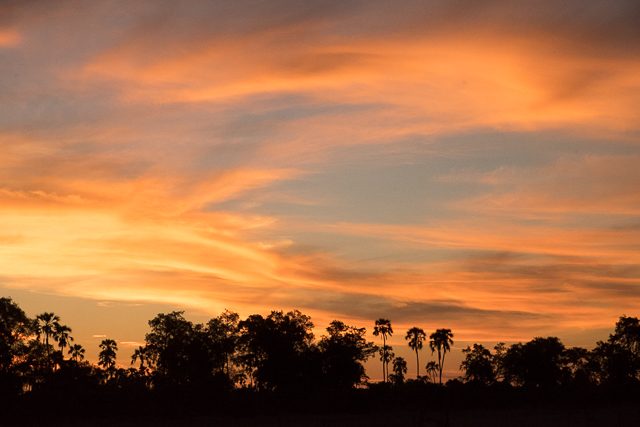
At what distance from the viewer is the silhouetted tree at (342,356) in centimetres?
9719

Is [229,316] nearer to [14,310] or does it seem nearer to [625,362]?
[14,310]

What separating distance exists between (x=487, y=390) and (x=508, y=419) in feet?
48.9

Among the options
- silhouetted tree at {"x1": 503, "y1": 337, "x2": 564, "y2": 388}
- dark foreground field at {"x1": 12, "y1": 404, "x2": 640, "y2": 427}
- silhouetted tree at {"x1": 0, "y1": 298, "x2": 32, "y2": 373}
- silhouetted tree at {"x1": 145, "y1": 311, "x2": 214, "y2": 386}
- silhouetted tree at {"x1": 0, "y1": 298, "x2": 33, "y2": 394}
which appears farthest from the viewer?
silhouetted tree at {"x1": 503, "y1": 337, "x2": 564, "y2": 388}

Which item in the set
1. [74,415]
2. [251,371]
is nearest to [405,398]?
[74,415]

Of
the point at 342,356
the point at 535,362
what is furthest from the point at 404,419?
the point at 535,362

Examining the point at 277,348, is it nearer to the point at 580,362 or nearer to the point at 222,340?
the point at 222,340

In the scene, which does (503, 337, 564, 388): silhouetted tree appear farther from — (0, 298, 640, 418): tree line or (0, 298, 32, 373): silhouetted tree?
(0, 298, 32, 373): silhouetted tree

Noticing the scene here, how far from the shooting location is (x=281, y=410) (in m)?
72.2

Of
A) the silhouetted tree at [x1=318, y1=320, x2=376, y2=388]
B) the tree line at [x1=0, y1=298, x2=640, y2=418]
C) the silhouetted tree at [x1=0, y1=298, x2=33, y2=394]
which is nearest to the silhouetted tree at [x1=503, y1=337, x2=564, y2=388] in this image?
the tree line at [x1=0, y1=298, x2=640, y2=418]

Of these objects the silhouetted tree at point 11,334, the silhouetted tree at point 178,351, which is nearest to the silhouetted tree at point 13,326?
the silhouetted tree at point 11,334

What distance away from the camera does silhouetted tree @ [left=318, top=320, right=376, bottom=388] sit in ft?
319

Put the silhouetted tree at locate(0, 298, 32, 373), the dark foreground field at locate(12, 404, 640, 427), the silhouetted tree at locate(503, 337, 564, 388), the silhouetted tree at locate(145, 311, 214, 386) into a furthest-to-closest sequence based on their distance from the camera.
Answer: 1. the silhouetted tree at locate(503, 337, 564, 388)
2. the silhouetted tree at locate(145, 311, 214, 386)
3. the silhouetted tree at locate(0, 298, 32, 373)
4. the dark foreground field at locate(12, 404, 640, 427)

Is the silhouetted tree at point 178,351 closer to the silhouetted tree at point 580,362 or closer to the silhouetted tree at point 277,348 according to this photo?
the silhouetted tree at point 277,348

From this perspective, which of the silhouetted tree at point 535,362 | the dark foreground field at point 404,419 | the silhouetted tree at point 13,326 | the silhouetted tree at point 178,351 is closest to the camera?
the dark foreground field at point 404,419
